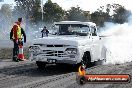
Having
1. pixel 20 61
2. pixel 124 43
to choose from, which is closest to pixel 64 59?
pixel 20 61

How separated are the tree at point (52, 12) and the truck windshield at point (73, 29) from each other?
5851cm

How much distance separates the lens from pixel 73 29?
14.0m

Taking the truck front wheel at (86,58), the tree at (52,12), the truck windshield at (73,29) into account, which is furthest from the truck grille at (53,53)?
the tree at (52,12)

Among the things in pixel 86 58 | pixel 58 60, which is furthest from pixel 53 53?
pixel 86 58

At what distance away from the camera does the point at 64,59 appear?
12273 mm

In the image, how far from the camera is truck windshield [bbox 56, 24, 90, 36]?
13877mm

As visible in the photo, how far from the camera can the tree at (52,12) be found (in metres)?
72.6

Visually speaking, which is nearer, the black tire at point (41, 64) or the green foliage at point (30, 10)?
the black tire at point (41, 64)

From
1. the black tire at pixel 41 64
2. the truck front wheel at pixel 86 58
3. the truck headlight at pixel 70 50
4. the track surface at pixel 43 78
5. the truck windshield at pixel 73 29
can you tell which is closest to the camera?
the track surface at pixel 43 78

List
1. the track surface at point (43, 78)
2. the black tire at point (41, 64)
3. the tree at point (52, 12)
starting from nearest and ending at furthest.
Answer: the track surface at point (43, 78), the black tire at point (41, 64), the tree at point (52, 12)

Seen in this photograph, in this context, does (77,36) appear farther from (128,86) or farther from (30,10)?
(30,10)

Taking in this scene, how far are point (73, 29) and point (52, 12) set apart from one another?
195 feet

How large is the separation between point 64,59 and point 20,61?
15.2ft

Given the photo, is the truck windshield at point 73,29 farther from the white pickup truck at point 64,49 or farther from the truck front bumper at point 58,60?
the truck front bumper at point 58,60
